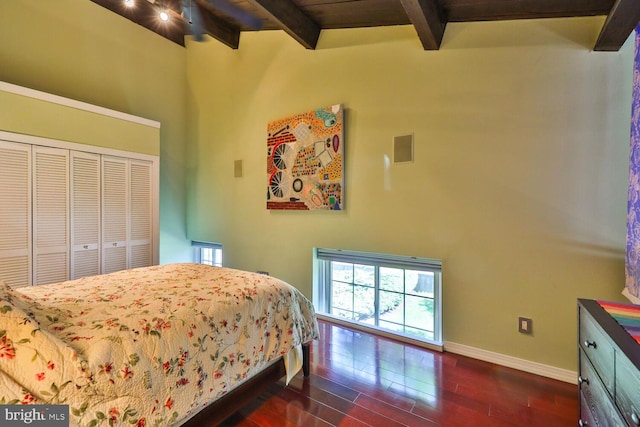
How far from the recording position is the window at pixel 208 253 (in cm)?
405

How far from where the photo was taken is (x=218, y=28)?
10.8 ft

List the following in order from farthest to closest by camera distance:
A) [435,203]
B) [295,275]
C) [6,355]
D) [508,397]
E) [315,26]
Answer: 1. [295,275]
2. [315,26]
3. [435,203]
4. [508,397]
5. [6,355]

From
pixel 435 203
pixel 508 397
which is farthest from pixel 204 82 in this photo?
pixel 508 397

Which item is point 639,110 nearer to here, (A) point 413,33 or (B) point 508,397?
(A) point 413,33

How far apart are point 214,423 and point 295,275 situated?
5.86 feet

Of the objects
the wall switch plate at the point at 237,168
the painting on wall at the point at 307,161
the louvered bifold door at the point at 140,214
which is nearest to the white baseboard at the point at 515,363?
the painting on wall at the point at 307,161

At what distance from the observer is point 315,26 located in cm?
287

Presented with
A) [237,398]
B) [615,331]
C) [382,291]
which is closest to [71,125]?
[237,398]

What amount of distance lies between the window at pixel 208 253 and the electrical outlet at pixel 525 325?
3373 millimetres

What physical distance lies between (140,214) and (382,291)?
2804 mm

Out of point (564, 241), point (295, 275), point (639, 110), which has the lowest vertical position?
point (295, 275)

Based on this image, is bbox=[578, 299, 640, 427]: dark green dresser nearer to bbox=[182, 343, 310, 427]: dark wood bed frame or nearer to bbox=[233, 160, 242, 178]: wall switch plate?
bbox=[182, 343, 310, 427]: dark wood bed frame

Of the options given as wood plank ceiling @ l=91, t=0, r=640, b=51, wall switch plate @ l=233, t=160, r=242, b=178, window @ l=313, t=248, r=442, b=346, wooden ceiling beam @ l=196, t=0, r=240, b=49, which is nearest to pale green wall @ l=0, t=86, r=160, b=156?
wall switch plate @ l=233, t=160, r=242, b=178

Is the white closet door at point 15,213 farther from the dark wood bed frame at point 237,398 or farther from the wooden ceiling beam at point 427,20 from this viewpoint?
the wooden ceiling beam at point 427,20
